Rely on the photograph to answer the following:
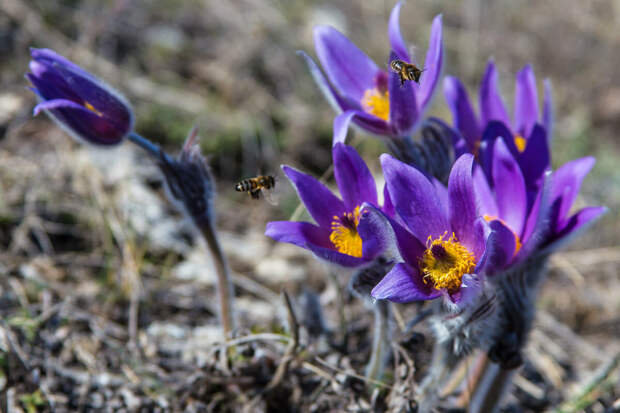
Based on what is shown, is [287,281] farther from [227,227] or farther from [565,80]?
[565,80]

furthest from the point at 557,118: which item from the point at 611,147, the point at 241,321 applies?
the point at 241,321

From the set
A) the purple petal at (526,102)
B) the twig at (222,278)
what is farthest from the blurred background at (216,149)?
the purple petal at (526,102)

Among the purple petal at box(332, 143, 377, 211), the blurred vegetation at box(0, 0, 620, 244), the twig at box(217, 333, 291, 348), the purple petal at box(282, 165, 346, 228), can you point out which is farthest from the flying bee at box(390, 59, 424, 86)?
the blurred vegetation at box(0, 0, 620, 244)

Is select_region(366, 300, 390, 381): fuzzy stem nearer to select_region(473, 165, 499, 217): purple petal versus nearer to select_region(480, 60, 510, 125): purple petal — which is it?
select_region(473, 165, 499, 217): purple petal

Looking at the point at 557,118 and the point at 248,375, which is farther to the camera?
the point at 557,118

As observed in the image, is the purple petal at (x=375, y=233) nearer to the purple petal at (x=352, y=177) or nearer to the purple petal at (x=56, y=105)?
the purple petal at (x=352, y=177)
